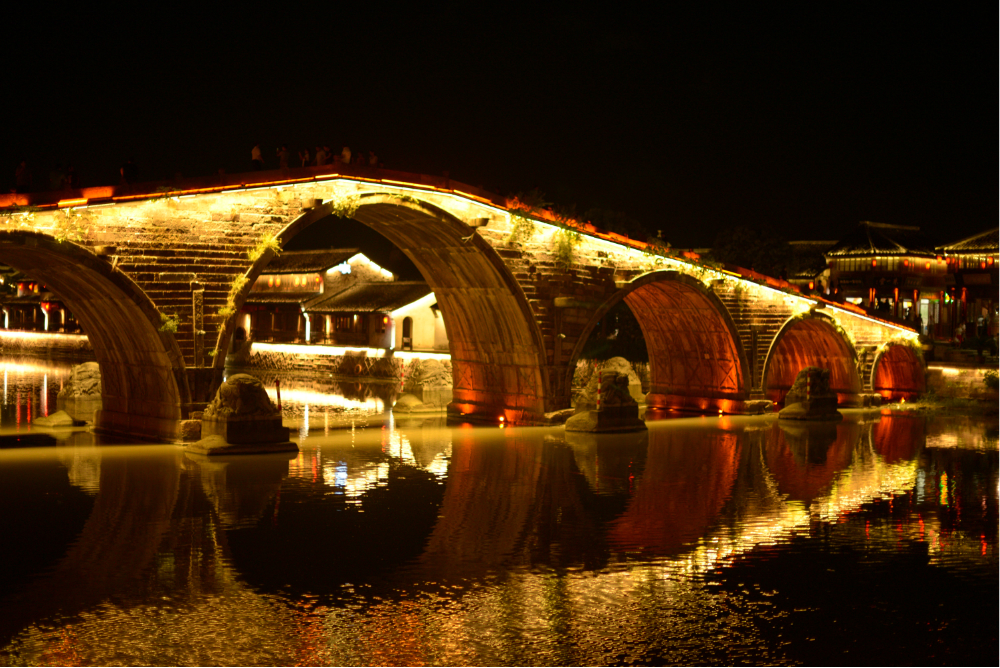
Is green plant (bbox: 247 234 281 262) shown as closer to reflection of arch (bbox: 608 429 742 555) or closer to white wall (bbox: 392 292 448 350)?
reflection of arch (bbox: 608 429 742 555)

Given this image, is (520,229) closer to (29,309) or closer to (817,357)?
(817,357)

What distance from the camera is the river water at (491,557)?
997 cm

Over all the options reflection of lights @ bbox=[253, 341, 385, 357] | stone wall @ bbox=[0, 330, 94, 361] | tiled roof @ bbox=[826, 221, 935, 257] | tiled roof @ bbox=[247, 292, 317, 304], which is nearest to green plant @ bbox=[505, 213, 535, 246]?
reflection of lights @ bbox=[253, 341, 385, 357]

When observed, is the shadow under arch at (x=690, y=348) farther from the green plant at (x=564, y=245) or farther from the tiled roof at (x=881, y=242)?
the tiled roof at (x=881, y=242)

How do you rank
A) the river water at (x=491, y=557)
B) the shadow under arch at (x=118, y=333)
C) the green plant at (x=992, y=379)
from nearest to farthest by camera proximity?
the river water at (x=491, y=557) < the shadow under arch at (x=118, y=333) < the green plant at (x=992, y=379)

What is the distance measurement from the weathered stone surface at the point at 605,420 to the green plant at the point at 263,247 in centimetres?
878

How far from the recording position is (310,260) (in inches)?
2359

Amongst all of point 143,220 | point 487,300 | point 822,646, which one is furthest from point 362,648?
point 487,300

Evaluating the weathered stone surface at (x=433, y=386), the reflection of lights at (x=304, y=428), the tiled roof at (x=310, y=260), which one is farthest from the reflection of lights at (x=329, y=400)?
the tiled roof at (x=310, y=260)

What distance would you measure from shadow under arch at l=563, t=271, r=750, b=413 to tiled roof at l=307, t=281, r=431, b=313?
19.1 m

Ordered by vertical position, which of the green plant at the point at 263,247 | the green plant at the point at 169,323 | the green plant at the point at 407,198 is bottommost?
the green plant at the point at 169,323

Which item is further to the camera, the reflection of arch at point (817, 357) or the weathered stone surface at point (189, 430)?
the reflection of arch at point (817, 357)

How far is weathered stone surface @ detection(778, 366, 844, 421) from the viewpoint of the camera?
101ft

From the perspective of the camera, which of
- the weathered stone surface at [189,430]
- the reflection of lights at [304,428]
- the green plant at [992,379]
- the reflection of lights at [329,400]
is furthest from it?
the green plant at [992,379]
